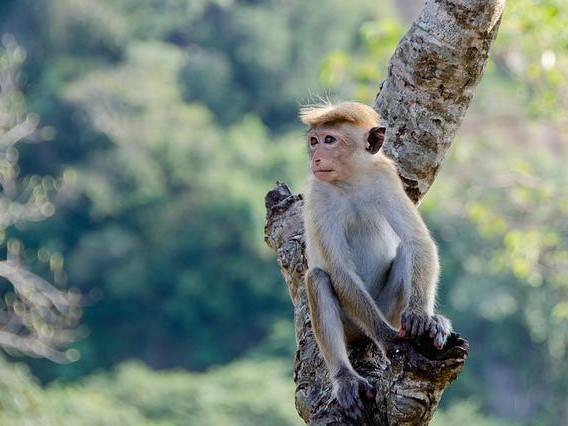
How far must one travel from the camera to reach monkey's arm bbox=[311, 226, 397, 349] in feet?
22.1

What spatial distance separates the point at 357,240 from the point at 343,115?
2.17 feet

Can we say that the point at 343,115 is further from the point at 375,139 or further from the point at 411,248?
the point at 411,248

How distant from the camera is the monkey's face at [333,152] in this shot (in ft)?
24.1

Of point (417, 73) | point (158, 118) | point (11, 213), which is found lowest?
point (417, 73)

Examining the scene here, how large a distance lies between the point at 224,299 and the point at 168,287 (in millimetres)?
2878

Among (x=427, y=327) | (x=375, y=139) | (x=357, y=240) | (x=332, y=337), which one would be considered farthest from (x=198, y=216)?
(x=427, y=327)

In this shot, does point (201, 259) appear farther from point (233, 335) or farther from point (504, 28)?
point (504, 28)

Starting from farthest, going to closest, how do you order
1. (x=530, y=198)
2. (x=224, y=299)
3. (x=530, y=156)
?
(x=224, y=299) < (x=530, y=156) < (x=530, y=198)

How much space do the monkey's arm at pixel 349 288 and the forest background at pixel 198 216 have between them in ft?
86.3

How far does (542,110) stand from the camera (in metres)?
15.8

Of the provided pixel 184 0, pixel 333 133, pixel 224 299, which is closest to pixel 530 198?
pixel 333 133

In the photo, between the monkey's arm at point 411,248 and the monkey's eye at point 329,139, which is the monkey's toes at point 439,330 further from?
the monkey's eye at point 329,139

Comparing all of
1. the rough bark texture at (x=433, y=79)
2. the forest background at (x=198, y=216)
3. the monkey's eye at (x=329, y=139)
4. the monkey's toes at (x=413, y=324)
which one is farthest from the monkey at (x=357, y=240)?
the forest background at (x=198, y=216)

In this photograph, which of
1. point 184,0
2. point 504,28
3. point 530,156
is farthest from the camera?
point 184,0
